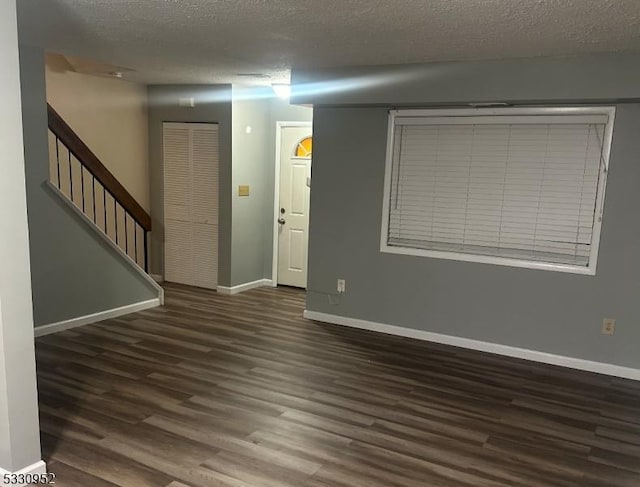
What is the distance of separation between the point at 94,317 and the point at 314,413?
8.61 feet

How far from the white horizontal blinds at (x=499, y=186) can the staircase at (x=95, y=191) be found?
2.89 m

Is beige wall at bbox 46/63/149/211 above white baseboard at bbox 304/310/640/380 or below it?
above

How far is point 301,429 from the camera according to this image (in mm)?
3008

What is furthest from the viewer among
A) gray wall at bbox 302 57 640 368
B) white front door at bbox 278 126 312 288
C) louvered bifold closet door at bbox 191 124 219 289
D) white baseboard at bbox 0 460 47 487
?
white front door at bbox 278 126 312 288

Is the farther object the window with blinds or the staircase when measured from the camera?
the staircase

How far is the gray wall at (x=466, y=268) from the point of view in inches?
152

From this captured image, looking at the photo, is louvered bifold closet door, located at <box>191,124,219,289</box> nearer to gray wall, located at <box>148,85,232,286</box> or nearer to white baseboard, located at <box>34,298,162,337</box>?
gray wall, located at <box>148,85,232,286</box>

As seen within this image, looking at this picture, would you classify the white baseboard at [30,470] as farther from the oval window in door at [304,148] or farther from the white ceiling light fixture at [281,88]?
the oval window in door at [304,148]

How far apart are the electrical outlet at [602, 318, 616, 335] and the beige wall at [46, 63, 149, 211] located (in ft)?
16.3

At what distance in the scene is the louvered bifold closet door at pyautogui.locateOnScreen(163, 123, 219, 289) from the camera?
6039mm

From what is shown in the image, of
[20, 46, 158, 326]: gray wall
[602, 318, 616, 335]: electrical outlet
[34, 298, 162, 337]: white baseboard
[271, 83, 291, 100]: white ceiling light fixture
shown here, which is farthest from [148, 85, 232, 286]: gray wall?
[602, 318, 616, 335]: electrical outlet

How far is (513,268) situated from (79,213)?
368 centimetres

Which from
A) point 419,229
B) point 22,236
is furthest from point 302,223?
point 22,236

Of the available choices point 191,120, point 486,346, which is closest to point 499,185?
point 486,346
